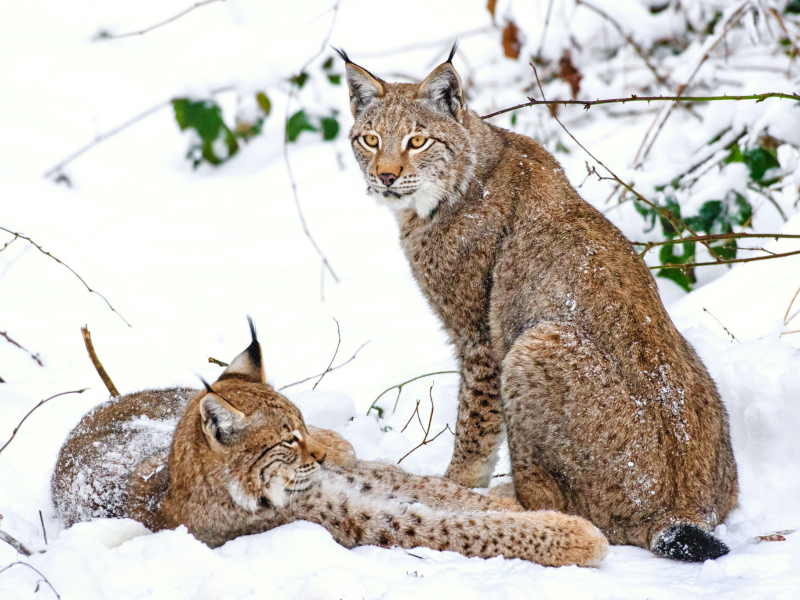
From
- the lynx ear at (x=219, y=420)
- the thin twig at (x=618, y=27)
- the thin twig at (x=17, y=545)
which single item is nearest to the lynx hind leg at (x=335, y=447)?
the lynx ear at (x=219, y=420)

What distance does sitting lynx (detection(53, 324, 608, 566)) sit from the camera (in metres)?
3.03

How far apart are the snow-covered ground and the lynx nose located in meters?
1.15

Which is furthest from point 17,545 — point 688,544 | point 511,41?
point 511,41

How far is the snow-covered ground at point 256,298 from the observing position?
2707mm

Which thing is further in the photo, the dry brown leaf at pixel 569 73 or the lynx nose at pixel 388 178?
the dry brown leaf at pixel 569 73

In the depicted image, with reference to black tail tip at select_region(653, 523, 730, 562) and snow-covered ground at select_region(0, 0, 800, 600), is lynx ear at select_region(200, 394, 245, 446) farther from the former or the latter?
black tail tip at select_region(653, 523, 730, 562)

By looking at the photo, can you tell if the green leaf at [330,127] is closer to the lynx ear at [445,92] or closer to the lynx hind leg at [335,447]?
the lynx ear at [445,92]

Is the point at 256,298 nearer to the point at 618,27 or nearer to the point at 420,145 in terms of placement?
the point at 420,145

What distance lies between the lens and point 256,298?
653 centimetres

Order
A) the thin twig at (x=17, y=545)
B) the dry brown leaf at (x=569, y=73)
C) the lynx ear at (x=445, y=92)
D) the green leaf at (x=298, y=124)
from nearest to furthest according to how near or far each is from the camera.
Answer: the thin twig at (x=17, y=545) < the lynx ear at (x=445, y=92) < the green leaf at (x=298, y=124) < the dry brown leaf at (x=569, y=73)

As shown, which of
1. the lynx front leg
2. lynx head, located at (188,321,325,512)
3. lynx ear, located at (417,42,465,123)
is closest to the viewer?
lynx head, located at (188,321,325,512)

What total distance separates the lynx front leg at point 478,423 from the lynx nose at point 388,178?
3.09 ft

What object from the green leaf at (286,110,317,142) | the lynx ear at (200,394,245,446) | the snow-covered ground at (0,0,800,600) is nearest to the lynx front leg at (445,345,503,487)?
the snow-covered ground at (0,0,800,600)

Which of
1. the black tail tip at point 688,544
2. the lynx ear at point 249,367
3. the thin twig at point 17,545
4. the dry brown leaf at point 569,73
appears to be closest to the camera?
the thin twig at point 17,545
